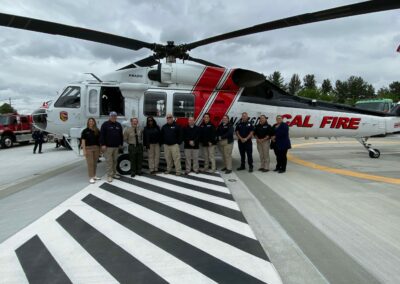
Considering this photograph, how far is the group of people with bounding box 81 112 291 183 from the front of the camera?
730cm

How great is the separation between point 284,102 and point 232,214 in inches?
217

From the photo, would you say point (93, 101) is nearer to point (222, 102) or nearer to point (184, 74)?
point (184, 74)

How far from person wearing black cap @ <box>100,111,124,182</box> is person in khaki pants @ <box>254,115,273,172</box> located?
12.9 ft

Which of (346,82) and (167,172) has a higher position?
(346,82)

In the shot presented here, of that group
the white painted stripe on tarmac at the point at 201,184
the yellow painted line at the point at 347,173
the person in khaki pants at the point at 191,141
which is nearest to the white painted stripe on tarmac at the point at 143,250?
the white painted stripe on tarmac at the point at 201,184

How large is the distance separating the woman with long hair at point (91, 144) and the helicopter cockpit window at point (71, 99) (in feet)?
4.46

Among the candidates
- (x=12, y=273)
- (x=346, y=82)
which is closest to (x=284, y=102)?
(x=12, y=273)

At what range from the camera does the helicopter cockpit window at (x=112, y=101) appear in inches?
327

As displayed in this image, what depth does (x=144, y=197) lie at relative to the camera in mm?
5754

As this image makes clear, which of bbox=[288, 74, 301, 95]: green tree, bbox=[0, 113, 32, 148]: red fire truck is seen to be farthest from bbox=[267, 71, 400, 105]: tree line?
bbox=[0, 113, 32, 148]: red fire truck

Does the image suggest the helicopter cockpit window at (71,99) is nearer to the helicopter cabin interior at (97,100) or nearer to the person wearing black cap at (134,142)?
the helicopter cabin interior at (97,100)

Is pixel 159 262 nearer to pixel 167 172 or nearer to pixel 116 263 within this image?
pixel 116 263

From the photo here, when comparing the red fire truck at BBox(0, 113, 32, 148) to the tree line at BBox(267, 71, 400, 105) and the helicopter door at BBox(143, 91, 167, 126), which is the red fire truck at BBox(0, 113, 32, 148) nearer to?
the helicopter door at BBox(143, 91, 167, 126)

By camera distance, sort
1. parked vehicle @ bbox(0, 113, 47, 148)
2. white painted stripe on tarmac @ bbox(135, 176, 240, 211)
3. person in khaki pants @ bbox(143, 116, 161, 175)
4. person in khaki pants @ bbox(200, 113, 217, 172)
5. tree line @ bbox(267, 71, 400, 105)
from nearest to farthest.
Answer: white painted stripe on tarmac @ bbox(135, 176, 240, 211) → person in khaki pants @ bbox(143, 116, 161, 175) → person in khaki pants @ bbox(200, 113, 217, 172) → parked vehicle @ bbox(0, 113, 47, 148) → tree line @ bbox(267, 71, 400, 105)
